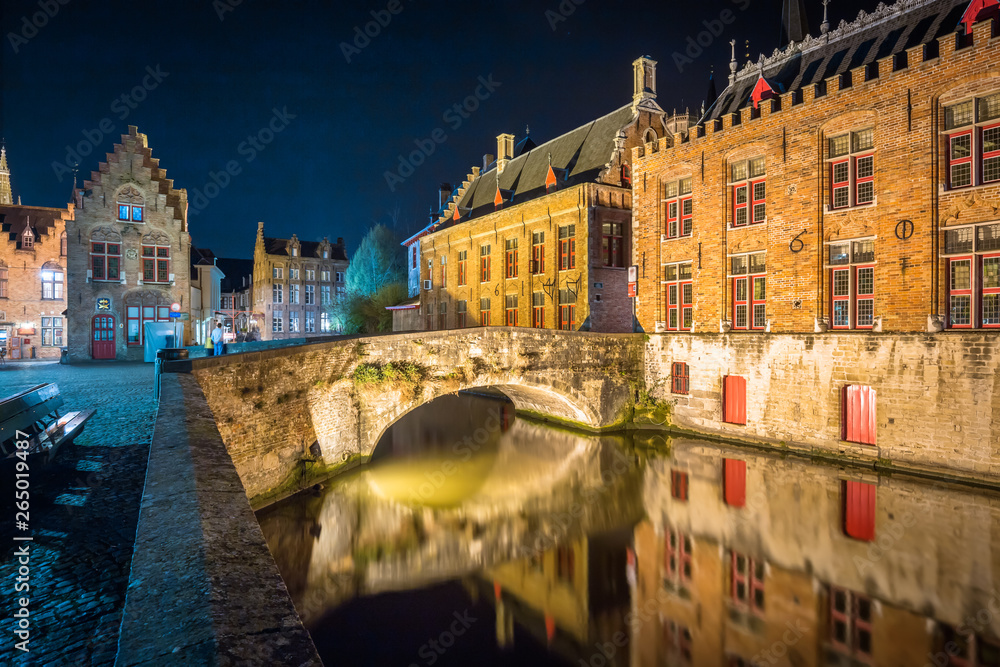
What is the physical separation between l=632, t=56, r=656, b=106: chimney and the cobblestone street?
21.5m

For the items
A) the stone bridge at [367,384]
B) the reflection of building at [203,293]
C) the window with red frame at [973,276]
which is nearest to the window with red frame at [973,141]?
the window with red frame at [973,276]

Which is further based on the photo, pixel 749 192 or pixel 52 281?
pixel 52 281

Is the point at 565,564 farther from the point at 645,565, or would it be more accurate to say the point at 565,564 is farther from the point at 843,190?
the point at 843,190

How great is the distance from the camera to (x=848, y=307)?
13828 mm

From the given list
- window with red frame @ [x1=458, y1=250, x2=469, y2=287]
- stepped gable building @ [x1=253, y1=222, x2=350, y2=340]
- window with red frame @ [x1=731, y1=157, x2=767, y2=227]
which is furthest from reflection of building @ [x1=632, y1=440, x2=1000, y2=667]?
stepped gable building @ [x1=253, y1=222, x2=350, y2=340]

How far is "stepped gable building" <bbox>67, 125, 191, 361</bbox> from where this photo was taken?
23078 millimetres

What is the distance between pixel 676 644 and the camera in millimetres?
7168

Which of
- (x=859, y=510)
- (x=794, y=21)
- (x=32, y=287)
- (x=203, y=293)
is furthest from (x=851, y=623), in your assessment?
(x=203, y=293)

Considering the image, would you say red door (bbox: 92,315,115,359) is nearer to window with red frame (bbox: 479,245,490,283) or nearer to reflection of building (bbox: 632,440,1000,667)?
window with red frame (bbox: 479,245,490,283)

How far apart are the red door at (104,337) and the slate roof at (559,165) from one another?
17494mm

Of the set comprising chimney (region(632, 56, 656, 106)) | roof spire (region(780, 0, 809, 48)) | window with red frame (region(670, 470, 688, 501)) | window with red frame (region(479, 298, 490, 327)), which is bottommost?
window with red frame (region(670, 470, 688, 501))

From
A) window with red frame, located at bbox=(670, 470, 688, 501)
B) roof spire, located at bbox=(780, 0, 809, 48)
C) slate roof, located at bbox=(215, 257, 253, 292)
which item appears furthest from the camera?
slate roof, located at bbox=(215, 257, 253, 292)

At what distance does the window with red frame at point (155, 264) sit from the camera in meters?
24.3

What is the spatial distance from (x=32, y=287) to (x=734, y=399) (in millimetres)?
35137
